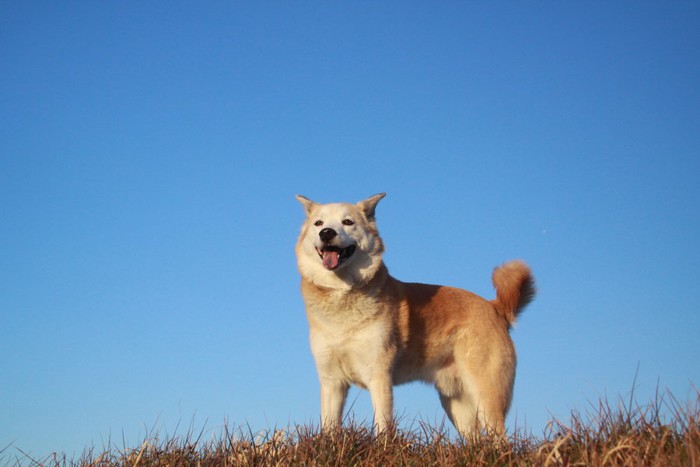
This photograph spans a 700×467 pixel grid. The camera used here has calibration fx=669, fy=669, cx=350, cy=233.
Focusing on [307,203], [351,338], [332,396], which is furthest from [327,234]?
[332,396]

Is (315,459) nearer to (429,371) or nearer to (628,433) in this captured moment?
(628,433)

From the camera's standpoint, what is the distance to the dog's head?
7.61 m

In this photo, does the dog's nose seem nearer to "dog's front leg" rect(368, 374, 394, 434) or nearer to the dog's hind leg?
"dog's front leg" rect(368, 374, 394, 434)

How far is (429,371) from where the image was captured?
800cm

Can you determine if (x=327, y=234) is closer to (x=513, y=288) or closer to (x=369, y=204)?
(x=369, y=204)

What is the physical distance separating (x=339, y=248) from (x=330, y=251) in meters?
0.11

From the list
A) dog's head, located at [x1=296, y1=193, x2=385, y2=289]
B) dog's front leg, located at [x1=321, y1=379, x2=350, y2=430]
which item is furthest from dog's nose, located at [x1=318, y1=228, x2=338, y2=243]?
dog's front leg, located at [x1=321, y1=379, x2=350, y2=430]

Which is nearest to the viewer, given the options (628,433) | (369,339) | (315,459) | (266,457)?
(628,433)

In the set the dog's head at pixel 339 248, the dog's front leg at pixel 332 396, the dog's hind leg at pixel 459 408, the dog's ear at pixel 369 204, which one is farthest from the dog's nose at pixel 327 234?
the dog's hind leg at pixel 459 408

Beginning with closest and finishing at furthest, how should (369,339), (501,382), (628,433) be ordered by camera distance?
1. (628,433)
2. (369,339)
3. (501,382)

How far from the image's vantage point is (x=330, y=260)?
7586mm

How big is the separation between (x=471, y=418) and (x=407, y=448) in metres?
3.53

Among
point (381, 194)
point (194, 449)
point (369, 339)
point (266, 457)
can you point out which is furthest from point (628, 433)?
point (381, 194)

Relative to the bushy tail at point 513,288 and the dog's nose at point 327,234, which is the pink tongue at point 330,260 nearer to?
the dog's nose at point 327,234
